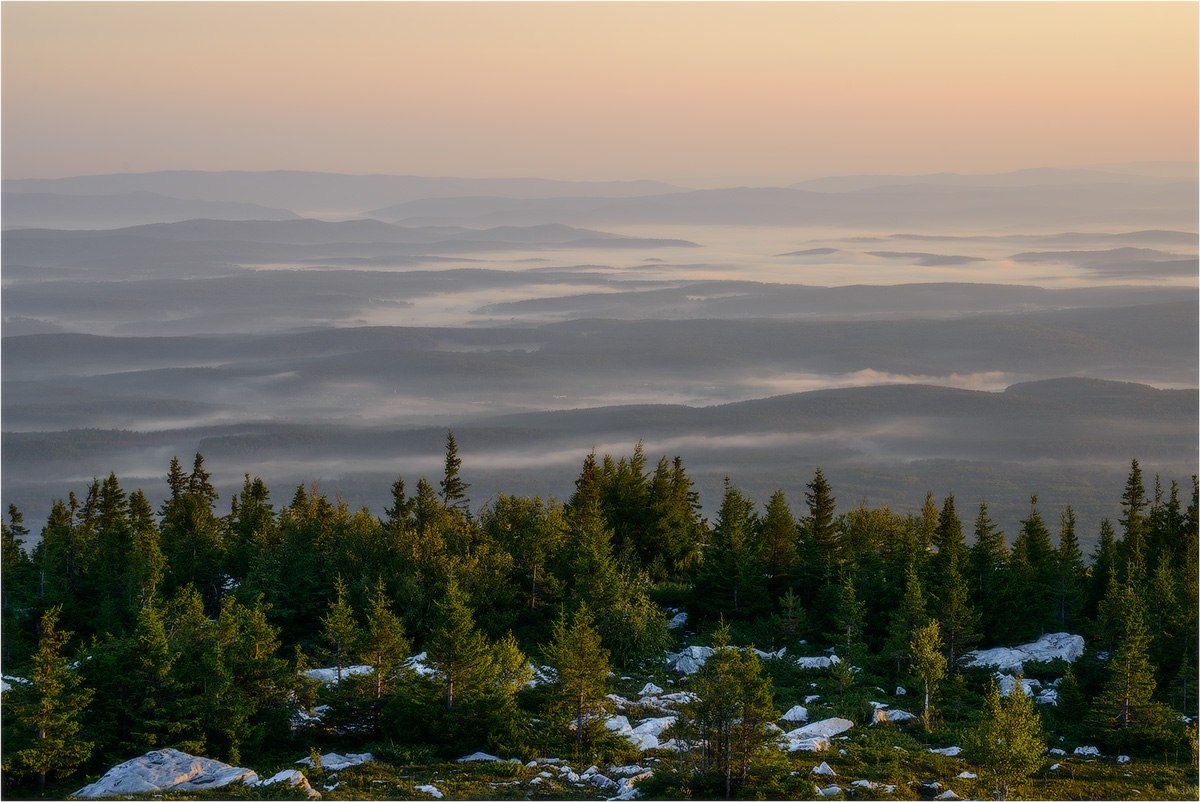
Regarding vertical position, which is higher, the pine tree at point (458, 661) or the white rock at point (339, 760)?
the pine tree at point (458, 661)

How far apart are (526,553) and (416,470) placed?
110 meters

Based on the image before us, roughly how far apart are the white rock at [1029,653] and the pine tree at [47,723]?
38.1 m

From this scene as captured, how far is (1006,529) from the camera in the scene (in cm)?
14012

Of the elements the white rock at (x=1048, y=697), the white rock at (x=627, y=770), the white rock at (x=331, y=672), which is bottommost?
the white rock at (x=627, y=770)

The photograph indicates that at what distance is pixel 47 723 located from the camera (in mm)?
40906

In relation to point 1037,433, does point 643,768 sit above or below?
below

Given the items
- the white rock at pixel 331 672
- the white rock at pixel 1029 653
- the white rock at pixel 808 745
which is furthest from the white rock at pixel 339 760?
the white rock at pixel 1029 653

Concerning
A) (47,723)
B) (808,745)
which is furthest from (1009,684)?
(47,723)

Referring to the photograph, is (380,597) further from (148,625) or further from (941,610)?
(941,610)

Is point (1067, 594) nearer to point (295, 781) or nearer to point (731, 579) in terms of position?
point (731, 579)

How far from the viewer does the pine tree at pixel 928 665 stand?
5072 centimetres

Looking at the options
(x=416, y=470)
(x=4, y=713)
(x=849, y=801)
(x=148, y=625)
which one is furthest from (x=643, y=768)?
(x=416, y=470)

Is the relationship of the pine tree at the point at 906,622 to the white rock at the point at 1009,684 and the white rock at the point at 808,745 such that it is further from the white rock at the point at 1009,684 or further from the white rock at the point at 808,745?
the white rock at the point at 808,745

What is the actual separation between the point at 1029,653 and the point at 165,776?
40.4 m
